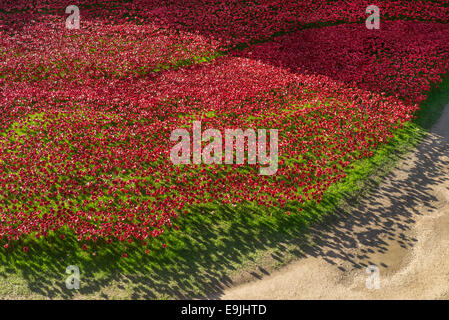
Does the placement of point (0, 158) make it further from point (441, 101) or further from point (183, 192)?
point (441, 101)

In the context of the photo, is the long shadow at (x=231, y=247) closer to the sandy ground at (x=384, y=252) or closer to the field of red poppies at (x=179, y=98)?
the sandy ground at (x=384, y=252)

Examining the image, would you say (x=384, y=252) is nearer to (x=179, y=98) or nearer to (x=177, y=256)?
(x=177, y=256)

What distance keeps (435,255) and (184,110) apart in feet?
36.7

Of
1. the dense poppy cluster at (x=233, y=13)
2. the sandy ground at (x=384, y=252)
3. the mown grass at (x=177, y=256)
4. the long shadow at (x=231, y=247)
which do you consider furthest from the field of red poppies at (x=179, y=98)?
the sandy ground at (x=384, y=252)

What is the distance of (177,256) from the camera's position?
1120cm

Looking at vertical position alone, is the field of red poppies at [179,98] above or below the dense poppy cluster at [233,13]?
below

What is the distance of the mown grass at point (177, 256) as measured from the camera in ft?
33.9

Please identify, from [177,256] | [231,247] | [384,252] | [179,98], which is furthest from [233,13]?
[384,252]

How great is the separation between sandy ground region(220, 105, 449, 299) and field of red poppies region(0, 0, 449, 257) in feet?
5.64

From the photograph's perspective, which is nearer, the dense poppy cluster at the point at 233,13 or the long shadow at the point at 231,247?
the long shadow at the point at 231,247

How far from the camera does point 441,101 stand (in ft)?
60.9

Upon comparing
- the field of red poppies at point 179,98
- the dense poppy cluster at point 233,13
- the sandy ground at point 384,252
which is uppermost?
the dense poppy cluster at point 233,13

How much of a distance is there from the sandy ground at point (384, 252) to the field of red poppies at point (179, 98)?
5.64ft

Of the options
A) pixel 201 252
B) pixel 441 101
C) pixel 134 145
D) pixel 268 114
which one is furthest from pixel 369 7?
pixel 201 252
